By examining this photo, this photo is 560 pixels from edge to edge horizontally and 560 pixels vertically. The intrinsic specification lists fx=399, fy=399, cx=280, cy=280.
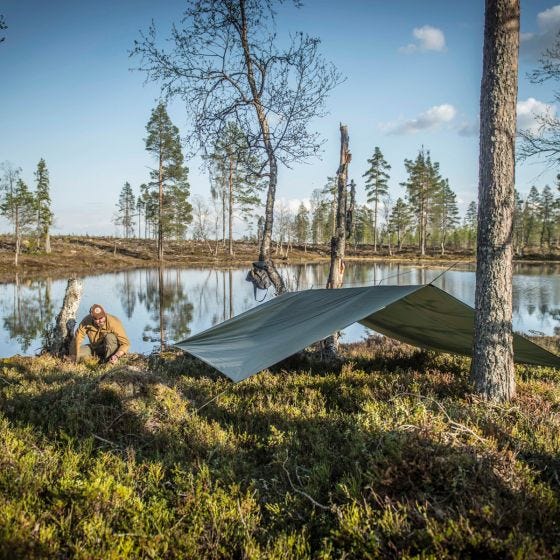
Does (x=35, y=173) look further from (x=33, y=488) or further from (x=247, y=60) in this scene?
(x=33, y=488)

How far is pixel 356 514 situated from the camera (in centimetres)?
288

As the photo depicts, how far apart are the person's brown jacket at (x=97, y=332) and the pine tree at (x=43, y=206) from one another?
45.8 meters

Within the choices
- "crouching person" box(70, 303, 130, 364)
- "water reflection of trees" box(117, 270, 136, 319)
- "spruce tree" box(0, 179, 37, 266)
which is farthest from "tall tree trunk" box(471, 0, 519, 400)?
"spruce tree" box(0, 179, 37, 266)

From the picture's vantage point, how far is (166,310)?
1806cm

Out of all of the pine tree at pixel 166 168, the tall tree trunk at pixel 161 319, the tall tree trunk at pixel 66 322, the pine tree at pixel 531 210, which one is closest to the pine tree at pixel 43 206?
the pine tree at pixel 166 168

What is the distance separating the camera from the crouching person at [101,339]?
817 cm

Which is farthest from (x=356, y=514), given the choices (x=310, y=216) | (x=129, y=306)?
(x=310, y=216)

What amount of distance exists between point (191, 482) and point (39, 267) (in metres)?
43.1

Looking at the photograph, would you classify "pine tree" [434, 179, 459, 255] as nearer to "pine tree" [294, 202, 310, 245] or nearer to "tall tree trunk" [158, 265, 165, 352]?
"pine tree" [294, 202, 310, 245]

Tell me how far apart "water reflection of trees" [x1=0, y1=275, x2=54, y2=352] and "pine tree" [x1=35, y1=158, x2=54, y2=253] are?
26.5 m

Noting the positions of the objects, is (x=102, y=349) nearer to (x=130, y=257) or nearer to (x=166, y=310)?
(x=166, y=310)

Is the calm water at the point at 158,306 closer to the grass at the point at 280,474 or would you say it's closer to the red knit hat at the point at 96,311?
the red knit hat at the point at 96,311

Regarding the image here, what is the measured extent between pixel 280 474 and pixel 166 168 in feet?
138

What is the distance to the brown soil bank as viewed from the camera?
4022cm
